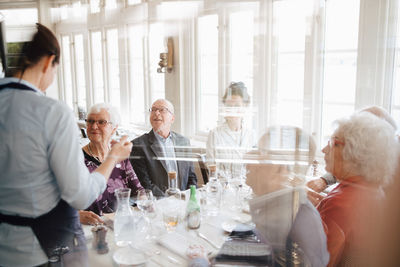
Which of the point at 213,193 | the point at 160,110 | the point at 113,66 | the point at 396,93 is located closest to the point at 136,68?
the point at 113,66

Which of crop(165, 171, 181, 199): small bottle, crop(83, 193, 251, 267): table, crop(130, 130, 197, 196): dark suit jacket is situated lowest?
crop(83, 193, 251, 267): table

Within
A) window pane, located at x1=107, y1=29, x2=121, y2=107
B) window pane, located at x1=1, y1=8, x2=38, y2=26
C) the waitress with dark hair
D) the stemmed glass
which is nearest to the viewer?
the waitress with dark hair

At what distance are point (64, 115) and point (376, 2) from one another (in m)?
1.22

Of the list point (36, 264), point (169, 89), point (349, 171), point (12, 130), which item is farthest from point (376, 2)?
point (36, 264)

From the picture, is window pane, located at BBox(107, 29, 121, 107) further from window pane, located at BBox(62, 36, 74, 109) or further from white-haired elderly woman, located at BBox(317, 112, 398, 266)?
white-haired elderly woman, located at BBox(317, 112, 398, 266)

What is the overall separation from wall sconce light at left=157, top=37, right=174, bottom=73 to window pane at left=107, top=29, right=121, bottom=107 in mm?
156

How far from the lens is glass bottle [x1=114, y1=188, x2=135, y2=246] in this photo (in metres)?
1.10

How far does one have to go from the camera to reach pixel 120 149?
1010 millimetres

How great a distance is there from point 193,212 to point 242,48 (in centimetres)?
71

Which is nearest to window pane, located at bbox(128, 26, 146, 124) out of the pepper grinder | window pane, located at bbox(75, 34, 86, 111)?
window pane, located at bbox(75, 34, 86, 111)

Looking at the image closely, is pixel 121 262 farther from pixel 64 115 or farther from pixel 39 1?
pixel 39 1

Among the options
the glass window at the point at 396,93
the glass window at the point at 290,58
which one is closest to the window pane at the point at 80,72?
the glass window at the point at 290,58

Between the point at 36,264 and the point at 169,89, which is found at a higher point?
the point at 169,89

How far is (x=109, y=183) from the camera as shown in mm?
1088
